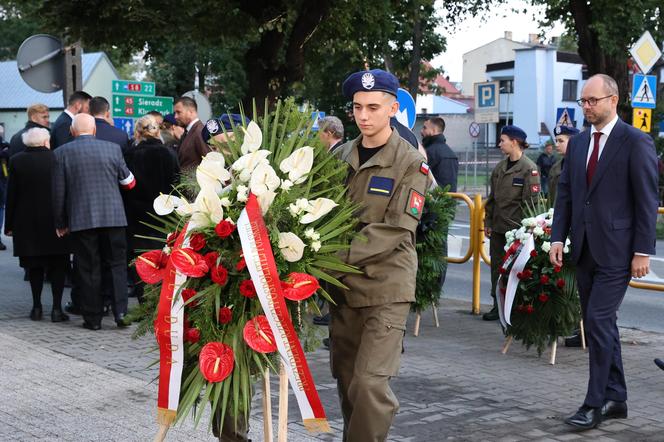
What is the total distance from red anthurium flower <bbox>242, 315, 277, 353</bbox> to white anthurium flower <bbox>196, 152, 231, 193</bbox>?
1.96 ft

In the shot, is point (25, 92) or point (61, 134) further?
point (25, 92)

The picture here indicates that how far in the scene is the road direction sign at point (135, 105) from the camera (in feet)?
71.7

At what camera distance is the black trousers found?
9.28 m

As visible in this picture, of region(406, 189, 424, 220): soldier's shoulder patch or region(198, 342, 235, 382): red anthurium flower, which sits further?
region(406, 189, 424, 220): soldier's shoulder patch

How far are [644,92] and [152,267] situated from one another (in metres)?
12.9

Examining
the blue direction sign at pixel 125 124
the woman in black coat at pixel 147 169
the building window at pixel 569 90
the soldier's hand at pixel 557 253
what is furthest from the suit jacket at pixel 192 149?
the building window at pixel 569 90

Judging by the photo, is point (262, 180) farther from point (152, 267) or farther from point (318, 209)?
point (152, 267)

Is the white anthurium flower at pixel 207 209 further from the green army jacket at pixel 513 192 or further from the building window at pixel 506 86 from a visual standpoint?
the building window at pixel 506 86

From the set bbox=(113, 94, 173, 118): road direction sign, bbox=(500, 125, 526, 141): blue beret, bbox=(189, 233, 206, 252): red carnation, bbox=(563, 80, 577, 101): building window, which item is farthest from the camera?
bbox=(563, 80, 577, 101): building window

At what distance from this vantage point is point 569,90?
70938 mm

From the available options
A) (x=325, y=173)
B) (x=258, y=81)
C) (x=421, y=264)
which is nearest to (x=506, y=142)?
(x=421, y=264)

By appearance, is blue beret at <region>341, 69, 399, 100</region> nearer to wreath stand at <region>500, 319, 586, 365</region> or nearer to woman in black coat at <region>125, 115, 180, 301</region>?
wreath stand at <region>500, 319, 586, 365</region>

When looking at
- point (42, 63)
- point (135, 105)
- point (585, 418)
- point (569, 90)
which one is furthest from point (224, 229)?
point (569, 90)

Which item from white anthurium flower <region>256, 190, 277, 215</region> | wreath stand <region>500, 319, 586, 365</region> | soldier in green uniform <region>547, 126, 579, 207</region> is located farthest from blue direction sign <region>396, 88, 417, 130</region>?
white anthurium flower <region>256, 190, 277, 215</region>
